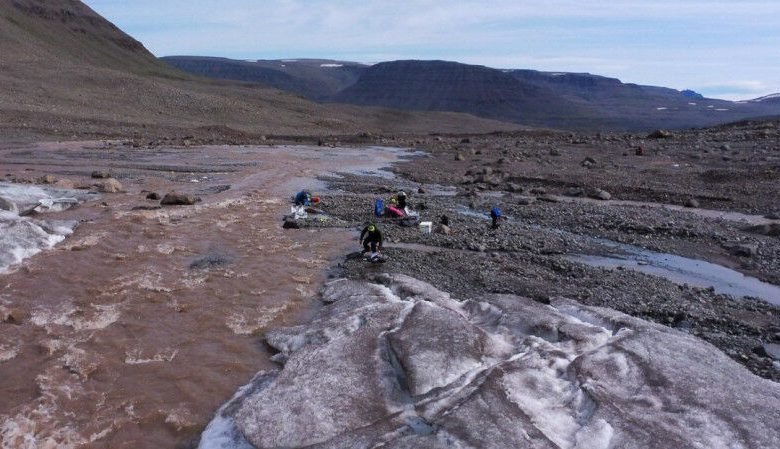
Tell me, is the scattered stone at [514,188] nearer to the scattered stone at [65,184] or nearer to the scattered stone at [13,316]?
the scattered stone at [65,184]

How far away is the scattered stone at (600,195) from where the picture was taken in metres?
26.0

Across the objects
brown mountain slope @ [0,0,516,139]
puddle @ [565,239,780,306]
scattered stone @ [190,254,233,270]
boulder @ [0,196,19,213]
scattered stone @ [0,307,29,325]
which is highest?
brown mountain slope @ [0,0,516,139]

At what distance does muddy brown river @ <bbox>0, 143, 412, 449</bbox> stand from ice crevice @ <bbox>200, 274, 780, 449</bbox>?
1103mm

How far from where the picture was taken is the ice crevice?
7.41 meters

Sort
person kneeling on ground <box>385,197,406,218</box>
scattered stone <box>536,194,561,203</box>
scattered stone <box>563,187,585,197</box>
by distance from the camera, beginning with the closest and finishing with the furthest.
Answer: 1. person kneeling on ground <box>385,197,406,218</box>
2. scattered stone <box>536,194,561,203</box>
3. scattered stone <box>563,187,585,197</box>

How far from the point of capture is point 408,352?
29.4 feet

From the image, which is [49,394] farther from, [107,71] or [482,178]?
[107,71]

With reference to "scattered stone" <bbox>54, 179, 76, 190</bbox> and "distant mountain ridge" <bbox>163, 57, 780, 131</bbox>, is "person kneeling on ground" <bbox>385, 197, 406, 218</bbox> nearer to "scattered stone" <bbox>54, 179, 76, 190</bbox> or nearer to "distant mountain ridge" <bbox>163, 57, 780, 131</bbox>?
"scattered stone" <bbox>54, 179, 76, 190</bbox>

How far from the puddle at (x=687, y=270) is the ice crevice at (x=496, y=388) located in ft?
16.2

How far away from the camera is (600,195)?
26.1 m

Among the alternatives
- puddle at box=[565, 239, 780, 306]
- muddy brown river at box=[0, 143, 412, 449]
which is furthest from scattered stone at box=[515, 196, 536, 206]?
muddy brown river at box=[0, 143, 412, 449]

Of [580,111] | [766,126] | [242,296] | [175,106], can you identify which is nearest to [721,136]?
[766,126]

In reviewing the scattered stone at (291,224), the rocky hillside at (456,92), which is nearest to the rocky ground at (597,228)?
the scattered stone at (291,224)

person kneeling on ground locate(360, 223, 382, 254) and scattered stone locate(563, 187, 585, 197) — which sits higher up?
person kneeling on ground locate(360, 223, 382, 254)
